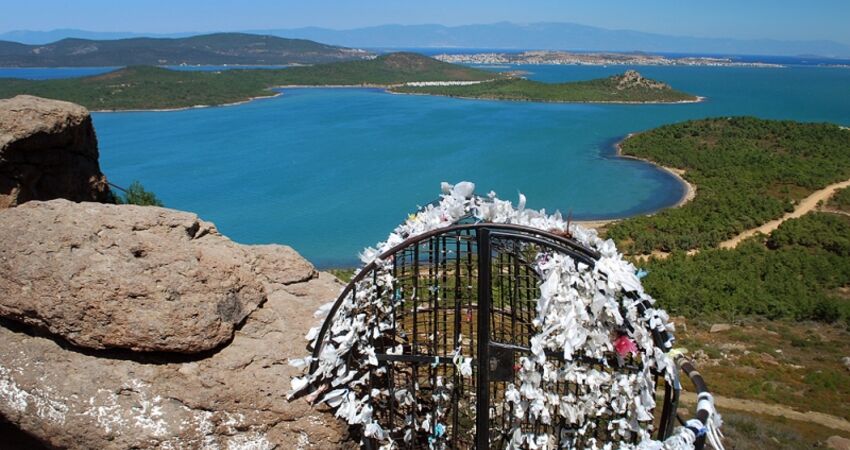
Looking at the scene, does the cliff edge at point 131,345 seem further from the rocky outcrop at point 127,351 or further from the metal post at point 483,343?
the metal post at point 483,343

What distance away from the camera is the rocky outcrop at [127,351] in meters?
3.15

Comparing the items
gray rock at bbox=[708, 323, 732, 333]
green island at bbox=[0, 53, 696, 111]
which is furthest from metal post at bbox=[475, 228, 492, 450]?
green island at bbox=[0, 53, 696, 111]

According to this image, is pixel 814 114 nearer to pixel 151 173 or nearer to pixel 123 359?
pixel 151 173

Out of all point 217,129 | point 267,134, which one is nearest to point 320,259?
point 267,134

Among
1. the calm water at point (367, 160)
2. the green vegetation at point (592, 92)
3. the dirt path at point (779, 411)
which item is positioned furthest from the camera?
the green vegetation at point (592, 92)

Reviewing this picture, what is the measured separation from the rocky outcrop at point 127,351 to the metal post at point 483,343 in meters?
0.84

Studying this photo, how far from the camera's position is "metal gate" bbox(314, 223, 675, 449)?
2.91 meters

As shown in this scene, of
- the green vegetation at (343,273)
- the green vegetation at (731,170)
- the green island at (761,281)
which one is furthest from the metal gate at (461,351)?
the green vegetation at (731,170)

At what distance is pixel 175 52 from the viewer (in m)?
161

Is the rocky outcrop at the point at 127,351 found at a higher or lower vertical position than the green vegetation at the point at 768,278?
higher

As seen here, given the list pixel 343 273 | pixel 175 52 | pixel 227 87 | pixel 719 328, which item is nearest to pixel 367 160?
pixel 343 273

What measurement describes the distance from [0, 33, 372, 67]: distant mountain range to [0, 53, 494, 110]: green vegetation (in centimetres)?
6213

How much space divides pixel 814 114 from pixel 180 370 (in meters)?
63.3

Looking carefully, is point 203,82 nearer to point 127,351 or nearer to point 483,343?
point 127,351
